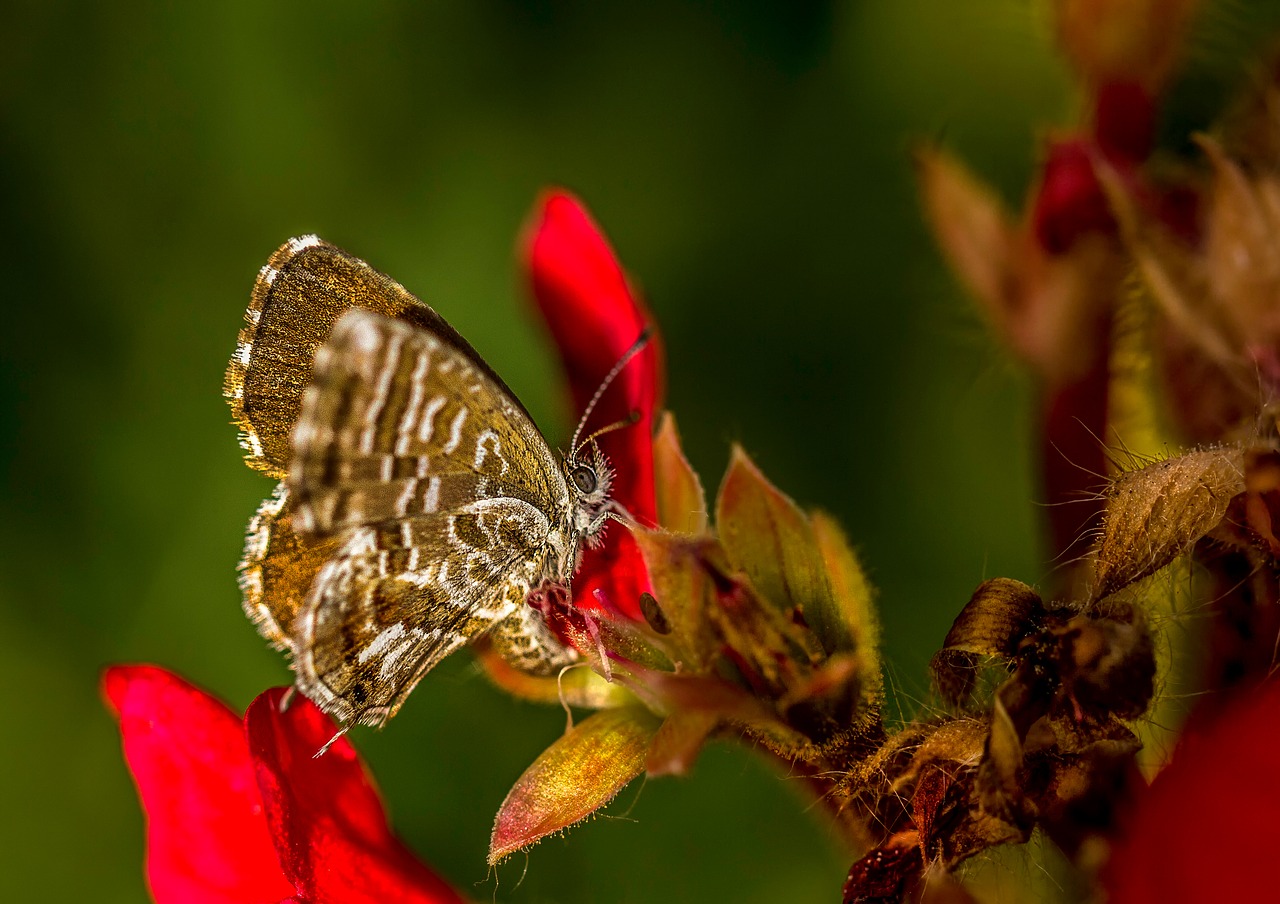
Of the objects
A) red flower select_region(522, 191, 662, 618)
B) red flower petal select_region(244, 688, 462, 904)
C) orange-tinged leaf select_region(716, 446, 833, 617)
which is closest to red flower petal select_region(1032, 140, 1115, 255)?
red flower select_region(522, 191, 662, 618)

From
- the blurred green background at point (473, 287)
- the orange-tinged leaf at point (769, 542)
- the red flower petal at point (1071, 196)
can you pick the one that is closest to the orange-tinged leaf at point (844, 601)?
the orange-tinged leaf at point (769, 542)

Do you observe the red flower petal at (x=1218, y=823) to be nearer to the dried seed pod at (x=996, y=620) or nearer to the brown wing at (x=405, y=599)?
the dried seed pod at (x=996, y=620)

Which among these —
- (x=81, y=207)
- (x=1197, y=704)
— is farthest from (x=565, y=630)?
(x=81, y=207)

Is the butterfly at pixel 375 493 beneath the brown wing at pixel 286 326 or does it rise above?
beneath

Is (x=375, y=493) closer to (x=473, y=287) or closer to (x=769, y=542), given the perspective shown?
(x=769, y=542)

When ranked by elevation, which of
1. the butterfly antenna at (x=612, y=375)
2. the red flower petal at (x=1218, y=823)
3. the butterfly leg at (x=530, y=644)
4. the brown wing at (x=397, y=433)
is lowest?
the red flower petal at (x=1218, y=823)

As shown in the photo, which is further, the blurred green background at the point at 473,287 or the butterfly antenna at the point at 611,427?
the blurred green background at the point at 473,287
